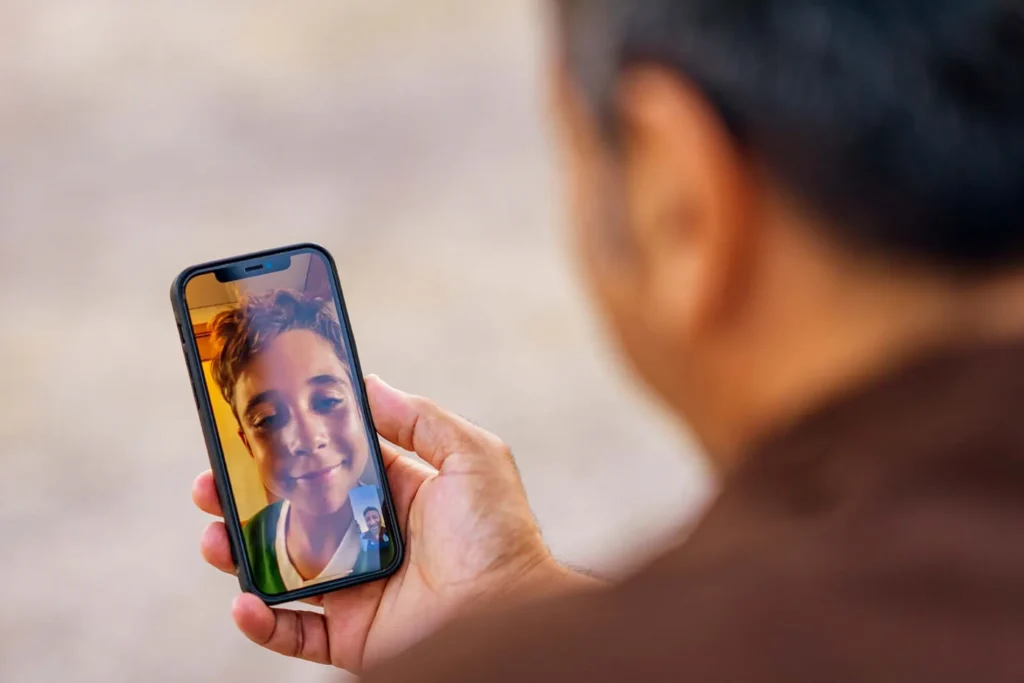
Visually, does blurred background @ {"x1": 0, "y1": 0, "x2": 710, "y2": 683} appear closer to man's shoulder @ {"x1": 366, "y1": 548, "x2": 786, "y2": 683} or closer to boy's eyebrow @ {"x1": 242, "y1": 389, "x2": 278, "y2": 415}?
boy's eyebrow @ {"x1": 242, "y1": 389, "x2": 278, "y2": 415}

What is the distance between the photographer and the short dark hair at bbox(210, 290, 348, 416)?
36.3 inches

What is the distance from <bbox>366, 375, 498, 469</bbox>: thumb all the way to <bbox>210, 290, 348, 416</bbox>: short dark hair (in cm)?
6

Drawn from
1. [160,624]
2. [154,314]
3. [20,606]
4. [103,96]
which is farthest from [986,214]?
[103,96]

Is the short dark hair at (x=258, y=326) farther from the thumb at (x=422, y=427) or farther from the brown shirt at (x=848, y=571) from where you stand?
the brown shirt at (x=848, y=571)

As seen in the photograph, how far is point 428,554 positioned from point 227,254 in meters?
1.51

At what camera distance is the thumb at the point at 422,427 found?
0.96 metres

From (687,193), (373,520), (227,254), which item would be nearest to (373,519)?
(373,520)

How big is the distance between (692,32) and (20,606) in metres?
1.58

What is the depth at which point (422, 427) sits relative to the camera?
3.20 ft

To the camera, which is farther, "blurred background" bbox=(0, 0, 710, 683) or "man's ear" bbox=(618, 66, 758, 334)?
"blurred background" bbox=(0, 0, 710, 683)

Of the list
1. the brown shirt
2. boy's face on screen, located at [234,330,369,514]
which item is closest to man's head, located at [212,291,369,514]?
boy's face on screen, located at [234,330,369,514]

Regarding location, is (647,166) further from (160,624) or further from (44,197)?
(44,197)

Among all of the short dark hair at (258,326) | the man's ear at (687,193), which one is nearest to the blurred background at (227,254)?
the short dark hair at (258,326)

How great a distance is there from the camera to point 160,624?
168cm
